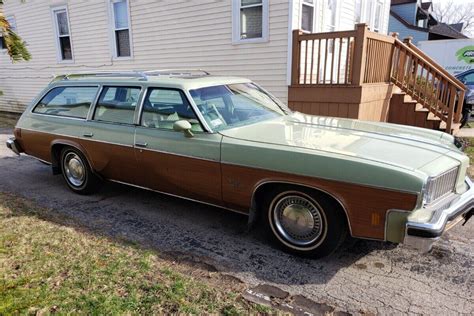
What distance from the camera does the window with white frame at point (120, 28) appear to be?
37.4 feet

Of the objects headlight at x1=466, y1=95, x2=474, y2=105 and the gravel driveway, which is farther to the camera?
headlight at x1=466, y1=95, x2=474, y2=105

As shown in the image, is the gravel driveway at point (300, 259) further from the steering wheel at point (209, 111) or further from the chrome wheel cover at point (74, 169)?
the steering wheel at point (209, 111)

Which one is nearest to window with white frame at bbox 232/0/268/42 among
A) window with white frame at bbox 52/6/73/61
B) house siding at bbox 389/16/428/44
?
window with white frame at bbox 52/6/73/61

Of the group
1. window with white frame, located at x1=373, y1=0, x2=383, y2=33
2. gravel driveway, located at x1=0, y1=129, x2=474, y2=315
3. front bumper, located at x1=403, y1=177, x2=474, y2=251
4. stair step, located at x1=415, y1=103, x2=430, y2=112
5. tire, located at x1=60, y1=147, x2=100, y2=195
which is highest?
window with white frame, located at x1=373, y1=0, x2=383, y2=33

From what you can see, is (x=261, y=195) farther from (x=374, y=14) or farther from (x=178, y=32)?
(x=374, y=14)

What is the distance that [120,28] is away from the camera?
38.1 feet

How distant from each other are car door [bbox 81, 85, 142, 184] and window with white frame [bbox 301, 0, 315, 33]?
5.89 meters

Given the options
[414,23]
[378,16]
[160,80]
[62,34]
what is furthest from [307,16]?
[414,23]

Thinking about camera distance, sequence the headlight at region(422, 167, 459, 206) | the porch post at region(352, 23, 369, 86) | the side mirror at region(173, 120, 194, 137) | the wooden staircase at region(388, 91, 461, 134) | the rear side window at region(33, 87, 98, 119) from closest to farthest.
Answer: the headlight at region(422, 167, 459, 206), the side mirror at region(173, 120, 194, 137), the rear side window at region(33, 87, 98, 119), the porch post at region(352, 23, 369, 86), the wooden staircase at region(388, 91, 461, 134)

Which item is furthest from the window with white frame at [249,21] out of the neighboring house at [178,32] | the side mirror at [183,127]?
the side mirror at [183,127]

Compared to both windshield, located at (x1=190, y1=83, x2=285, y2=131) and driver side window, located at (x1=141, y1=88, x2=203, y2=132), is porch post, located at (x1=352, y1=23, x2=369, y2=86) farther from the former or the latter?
driver side window, located at (x1=141, y1=88, x2=203, y2=132)

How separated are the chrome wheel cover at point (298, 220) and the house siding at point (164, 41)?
5.62 meters

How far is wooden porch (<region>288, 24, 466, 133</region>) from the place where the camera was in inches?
288

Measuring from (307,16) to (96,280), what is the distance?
26.6ft
